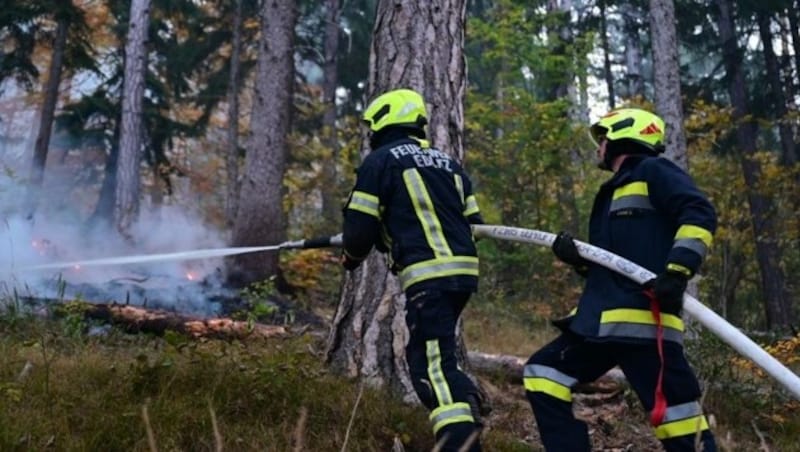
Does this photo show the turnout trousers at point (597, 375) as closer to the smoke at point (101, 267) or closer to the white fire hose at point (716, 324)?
the white fire hose at point (716, 324)

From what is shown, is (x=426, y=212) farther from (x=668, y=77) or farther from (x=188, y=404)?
(x=668, y=77)

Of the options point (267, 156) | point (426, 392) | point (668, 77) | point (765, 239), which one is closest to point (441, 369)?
point (426, 392)

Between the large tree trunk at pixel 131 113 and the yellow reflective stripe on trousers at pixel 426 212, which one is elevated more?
the large tree trunk at pixel 131 113

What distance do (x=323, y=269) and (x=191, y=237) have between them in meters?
5.32

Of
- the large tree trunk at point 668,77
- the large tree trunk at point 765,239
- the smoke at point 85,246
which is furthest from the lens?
the large tree trunk at point 765,239

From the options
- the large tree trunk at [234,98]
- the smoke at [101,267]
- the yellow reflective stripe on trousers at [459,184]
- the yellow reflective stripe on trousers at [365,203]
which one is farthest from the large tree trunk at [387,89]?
the large tree trunk at [234,98]

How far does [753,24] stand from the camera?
1898 centimetres

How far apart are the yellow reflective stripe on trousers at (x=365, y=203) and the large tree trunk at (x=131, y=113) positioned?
47.1 ft

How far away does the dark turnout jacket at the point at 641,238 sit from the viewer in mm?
3734

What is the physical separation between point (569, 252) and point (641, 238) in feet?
1.20

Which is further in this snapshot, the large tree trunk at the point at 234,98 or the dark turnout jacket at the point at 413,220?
the large tree trunk at the point at 234,98

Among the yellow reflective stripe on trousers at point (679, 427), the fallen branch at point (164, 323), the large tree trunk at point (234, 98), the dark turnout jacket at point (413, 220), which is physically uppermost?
the large tree trunk at point (234, 98)

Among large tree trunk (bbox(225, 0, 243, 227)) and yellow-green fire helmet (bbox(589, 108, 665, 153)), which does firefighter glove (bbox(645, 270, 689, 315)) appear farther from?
large tree trunk (bbox(225, 0, 243, 227))

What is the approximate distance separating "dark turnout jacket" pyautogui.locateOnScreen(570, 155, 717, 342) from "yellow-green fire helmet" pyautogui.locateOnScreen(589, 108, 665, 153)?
0.11m
